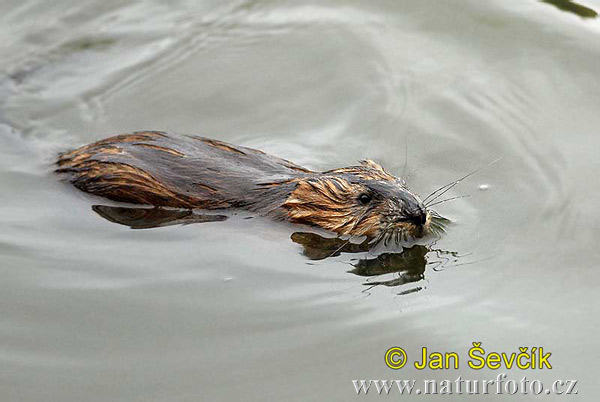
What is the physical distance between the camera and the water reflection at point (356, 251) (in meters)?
5.72

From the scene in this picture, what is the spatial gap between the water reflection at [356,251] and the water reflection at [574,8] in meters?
3.83

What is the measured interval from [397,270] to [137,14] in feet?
14.5

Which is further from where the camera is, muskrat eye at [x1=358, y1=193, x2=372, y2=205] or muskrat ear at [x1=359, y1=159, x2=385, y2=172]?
muskrat ear at [x1=359, y1=159, x2=385, y2=172]

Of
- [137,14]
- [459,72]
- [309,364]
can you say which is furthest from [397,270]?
[137,14]

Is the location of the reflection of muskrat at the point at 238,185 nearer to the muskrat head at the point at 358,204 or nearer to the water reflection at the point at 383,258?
the muskrat head at the point at 358,204

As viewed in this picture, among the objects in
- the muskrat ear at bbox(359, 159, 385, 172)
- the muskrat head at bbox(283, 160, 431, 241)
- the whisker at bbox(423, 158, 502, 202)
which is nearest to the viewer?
the muskrat head at bbox(283, 160, 431, 241)

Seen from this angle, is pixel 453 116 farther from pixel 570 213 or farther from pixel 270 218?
pixel 270 218

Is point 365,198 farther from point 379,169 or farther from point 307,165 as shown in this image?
point 307,165

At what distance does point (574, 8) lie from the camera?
8859 mm

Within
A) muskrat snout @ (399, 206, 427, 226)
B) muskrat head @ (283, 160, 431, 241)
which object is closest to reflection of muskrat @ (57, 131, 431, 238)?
muskrat head @ (283, 160, 431, 241)

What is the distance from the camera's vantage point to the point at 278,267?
578 centimetres

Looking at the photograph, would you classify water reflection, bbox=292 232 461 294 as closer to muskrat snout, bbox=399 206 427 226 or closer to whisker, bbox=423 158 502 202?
muskrat snout, bbox=399 206 427 226

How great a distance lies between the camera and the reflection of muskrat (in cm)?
609

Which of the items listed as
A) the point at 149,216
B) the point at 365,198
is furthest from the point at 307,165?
the point at 149,216
